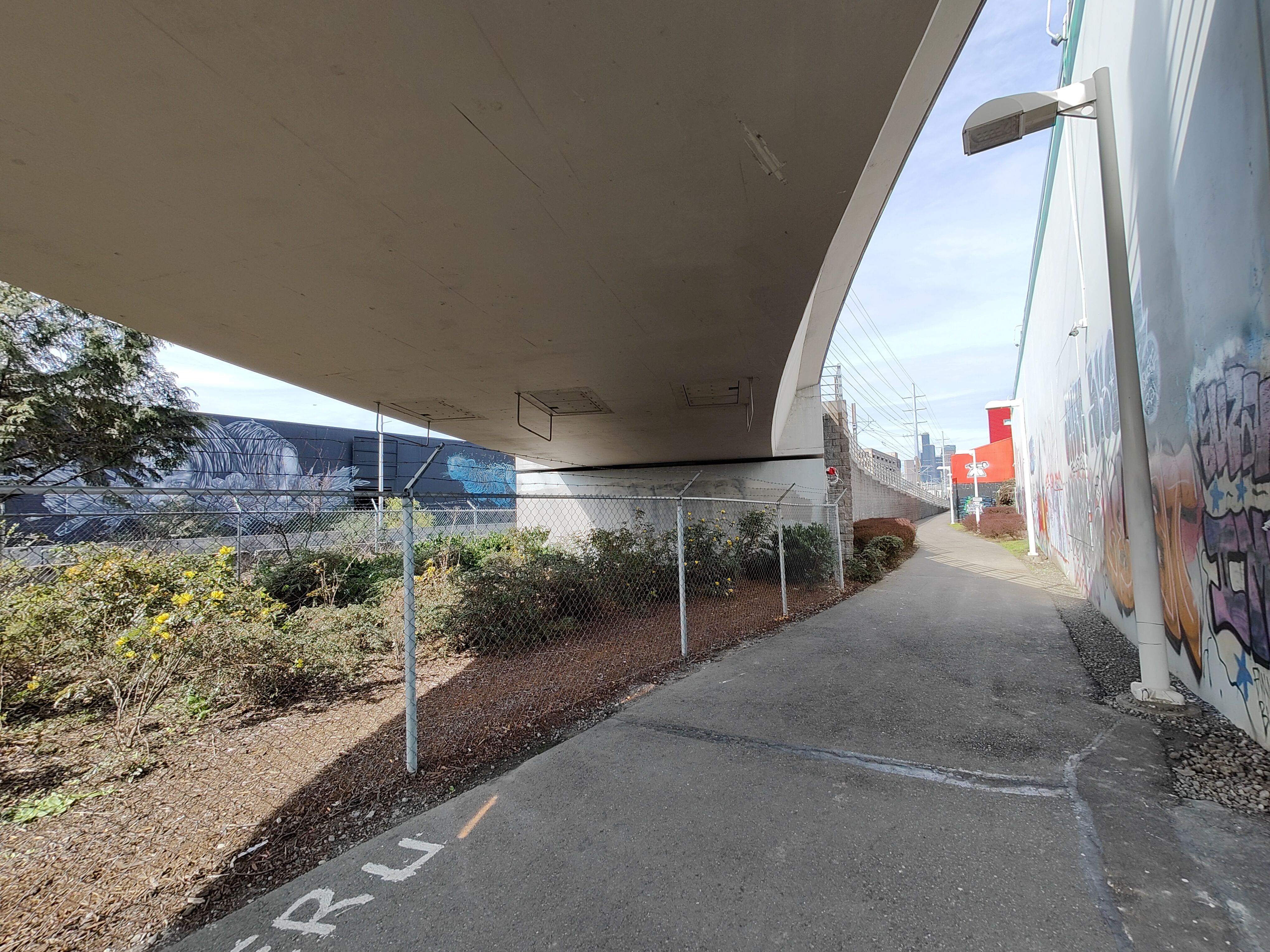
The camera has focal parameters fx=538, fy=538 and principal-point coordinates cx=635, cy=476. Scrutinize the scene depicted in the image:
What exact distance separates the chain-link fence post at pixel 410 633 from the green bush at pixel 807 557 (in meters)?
8.84

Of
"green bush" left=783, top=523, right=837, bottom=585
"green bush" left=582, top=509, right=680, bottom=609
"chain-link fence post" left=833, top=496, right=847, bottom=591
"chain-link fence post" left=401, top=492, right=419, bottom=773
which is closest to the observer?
"chain-link fence post" left=401, top=492, right=419, bottom=773

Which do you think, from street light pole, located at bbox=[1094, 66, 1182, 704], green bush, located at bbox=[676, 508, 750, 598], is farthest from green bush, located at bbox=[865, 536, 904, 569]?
street light pole, located at bbox=[1094, 66, 1182, 704]

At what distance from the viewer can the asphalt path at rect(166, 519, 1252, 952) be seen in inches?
81.5

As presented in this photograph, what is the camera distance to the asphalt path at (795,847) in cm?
207

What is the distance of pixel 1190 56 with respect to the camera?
11.9ft

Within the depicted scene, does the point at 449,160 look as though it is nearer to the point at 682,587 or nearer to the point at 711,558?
the point at 682,587

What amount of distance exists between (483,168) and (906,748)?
14.5ft

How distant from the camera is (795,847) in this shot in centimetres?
256

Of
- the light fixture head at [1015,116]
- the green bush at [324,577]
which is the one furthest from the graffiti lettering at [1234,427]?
the green bush at [324,577]

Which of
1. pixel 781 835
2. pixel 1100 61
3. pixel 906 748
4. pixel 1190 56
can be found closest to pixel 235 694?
pixel 781 835

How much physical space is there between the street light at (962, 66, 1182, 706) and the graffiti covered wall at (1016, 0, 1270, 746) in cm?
23

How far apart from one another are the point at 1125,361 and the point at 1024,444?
1934 cm

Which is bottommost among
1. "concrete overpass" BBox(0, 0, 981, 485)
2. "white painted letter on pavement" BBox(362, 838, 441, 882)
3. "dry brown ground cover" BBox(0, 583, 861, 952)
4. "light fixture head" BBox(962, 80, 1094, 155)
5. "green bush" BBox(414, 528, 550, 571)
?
"white painted letter on pavement" BBox(362, 838, 441, 882)

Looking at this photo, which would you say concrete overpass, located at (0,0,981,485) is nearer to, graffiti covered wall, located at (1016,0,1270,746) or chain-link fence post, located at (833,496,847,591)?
graffiti covered wall, located at (1016,0,1270,746)
